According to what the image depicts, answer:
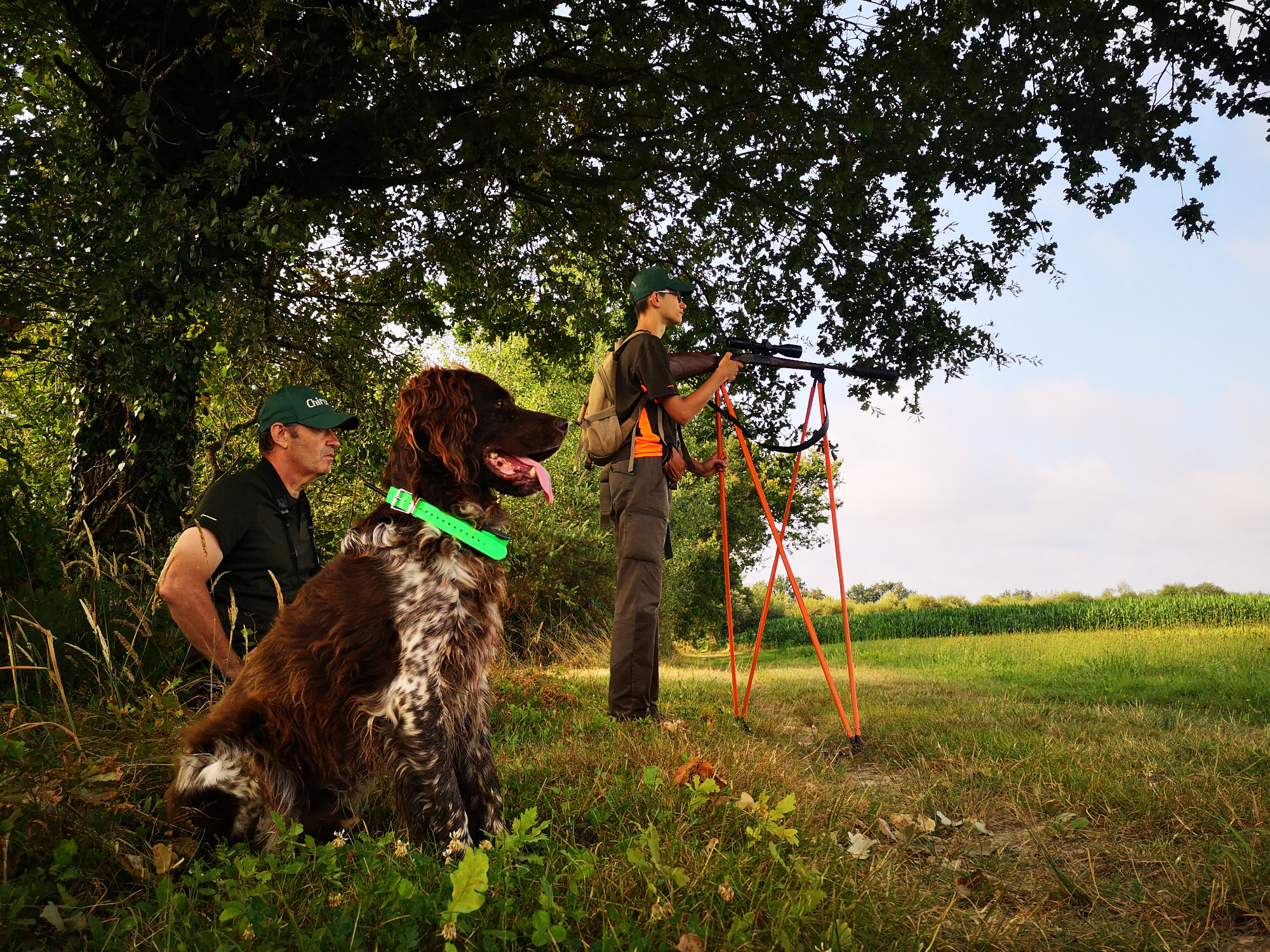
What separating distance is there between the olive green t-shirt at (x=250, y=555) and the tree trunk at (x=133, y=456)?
3.41m

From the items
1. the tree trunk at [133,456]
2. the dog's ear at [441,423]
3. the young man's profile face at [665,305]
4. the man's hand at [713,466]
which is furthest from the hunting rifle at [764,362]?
the tree trunk at [133,456]

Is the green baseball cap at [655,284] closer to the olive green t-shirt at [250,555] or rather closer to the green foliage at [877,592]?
the olive green t-shirt at [250,555]

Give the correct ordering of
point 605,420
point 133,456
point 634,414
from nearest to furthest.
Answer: point 634,414
point 605,420
point 133,456

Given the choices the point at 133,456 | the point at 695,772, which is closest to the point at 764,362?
the point at 695,772

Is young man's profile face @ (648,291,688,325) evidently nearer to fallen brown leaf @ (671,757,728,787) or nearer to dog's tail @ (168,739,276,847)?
fallen brown leaf @ (671,757,728,787)

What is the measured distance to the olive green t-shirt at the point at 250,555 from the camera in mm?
4379

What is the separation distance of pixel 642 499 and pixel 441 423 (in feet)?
7.31

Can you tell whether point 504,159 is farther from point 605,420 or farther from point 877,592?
point 877,592

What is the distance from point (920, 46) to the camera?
27.4 feet

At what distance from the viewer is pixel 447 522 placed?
3.25 meters

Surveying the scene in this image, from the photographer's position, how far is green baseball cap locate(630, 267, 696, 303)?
222 inches

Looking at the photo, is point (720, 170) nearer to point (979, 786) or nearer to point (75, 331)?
point (75, 331)

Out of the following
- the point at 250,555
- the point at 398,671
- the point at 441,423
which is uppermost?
the point at 441,423

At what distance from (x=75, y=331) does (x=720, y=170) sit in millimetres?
→ 6540
